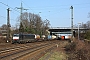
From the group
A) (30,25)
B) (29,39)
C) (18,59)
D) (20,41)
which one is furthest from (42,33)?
(18,59)

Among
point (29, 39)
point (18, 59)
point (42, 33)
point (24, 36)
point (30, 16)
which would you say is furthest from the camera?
point (42, 33)

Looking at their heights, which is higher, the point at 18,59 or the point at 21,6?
the point at 21,6

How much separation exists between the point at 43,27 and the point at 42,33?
740 centimetres

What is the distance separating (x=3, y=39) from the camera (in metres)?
69.4

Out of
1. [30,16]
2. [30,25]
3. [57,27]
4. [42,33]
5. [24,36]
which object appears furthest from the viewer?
[57,27]

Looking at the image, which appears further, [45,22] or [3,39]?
[45,22]

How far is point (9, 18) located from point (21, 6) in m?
6.42

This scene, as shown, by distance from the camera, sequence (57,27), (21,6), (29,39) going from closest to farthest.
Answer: (21,6)
(29,39)
(57,27)

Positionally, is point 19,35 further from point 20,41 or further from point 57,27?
point 57,27

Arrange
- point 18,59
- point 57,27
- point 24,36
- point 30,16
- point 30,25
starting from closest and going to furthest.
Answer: point 18,59
point 24,36
point 30,25
point 30,16
point 57,27

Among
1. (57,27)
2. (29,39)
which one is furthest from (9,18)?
(57,27)

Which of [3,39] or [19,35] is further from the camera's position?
[3,39]

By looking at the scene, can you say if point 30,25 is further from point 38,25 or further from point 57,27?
point 57,27

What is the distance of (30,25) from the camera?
105312 mm
